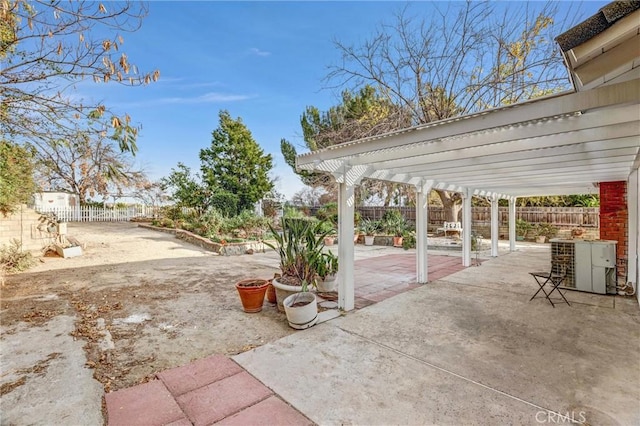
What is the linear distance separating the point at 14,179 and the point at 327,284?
851cm

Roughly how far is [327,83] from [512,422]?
9710 millimetres

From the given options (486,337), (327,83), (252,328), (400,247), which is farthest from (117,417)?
(400,247)

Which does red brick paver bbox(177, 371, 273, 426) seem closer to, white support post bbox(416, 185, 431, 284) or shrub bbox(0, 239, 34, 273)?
white support post bbox(416, 185, 431, 284)

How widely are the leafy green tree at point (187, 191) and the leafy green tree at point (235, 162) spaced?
3.63 feet

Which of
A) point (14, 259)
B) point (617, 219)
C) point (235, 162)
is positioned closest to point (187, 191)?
point (235, 162)

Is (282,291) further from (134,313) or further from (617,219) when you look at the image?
(617,219)

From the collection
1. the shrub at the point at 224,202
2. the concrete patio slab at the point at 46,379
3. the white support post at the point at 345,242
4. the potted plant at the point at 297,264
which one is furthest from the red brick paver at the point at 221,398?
the shrub at the point at 224,202

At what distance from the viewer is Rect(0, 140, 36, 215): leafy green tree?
7375 millimetres

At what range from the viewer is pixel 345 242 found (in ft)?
15.3

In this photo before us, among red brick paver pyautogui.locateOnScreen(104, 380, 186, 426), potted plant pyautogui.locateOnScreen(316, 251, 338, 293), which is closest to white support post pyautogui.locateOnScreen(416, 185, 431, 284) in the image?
potted plant pyautogui.locateOnScreen(316, 251, 338, 293)

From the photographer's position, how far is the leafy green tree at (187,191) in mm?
16562

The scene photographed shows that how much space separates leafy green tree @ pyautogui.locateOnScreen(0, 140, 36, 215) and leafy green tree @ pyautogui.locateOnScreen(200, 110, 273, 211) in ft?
32.0

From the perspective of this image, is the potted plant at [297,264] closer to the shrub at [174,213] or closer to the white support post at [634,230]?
the white support post at [634,230]

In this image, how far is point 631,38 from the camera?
1849 mm
